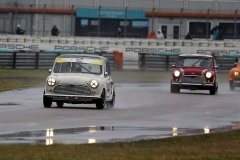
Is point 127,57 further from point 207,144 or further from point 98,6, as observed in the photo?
point 207,144

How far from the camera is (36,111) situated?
80.5 ft

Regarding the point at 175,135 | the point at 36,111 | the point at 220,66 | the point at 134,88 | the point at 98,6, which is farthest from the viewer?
the point at 98,6

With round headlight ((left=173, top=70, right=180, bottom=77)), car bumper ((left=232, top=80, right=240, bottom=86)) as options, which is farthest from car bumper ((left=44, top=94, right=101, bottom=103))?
car bumper ((left=232, top=80, right=240, bottom=86))

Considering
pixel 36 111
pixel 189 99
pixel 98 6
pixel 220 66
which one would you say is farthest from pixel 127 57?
pixel 36 111

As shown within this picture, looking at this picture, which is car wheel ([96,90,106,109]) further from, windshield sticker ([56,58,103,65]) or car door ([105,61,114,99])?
windshield sticker ([56,58,103,65])

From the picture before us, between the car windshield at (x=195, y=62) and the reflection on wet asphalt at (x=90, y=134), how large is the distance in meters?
Result: 16.9

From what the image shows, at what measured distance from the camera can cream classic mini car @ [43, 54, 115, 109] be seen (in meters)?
25.6

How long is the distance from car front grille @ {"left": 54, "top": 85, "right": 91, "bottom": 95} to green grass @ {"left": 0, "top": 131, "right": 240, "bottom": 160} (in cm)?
816

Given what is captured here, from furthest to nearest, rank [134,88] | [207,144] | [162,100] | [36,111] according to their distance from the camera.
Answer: [134,88], [162,100], [36,111], [207,144]

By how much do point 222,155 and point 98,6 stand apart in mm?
68138

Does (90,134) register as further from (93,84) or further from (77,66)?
(77,66)

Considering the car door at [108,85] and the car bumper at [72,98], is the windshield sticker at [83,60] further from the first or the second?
the car bumper at [72,98]

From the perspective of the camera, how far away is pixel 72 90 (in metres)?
25.6

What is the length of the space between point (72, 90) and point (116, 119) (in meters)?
3.24
